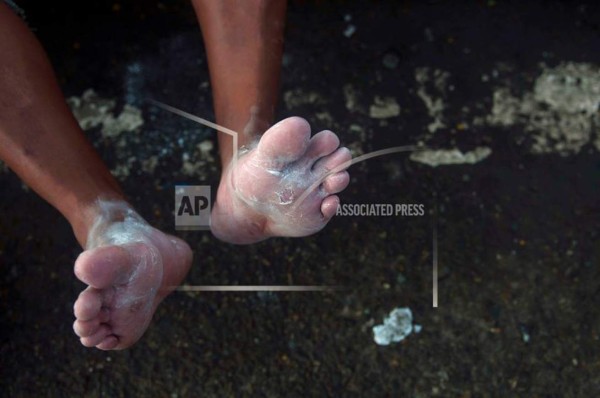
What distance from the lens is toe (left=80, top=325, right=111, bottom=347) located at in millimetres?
1174

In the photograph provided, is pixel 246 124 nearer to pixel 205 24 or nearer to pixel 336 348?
pixel 205 24

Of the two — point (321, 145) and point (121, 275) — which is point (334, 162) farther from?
point (121, 275)

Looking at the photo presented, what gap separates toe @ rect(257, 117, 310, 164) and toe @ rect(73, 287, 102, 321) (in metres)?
0.39

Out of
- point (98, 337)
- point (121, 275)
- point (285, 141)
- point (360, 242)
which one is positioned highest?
point (285, 141)

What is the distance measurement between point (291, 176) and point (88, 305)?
43 centimetres

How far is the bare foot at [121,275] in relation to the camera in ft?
3.68

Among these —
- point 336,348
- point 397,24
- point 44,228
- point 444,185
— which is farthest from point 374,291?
point 44,228

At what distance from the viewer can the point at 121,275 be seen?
116 cm

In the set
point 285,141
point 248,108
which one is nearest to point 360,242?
point 248,108

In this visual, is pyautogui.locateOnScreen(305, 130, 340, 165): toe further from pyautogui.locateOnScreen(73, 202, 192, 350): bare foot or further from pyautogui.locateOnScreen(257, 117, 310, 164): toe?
pyautogui.locateOnScreen(73, 202, 192, 350): bare foot

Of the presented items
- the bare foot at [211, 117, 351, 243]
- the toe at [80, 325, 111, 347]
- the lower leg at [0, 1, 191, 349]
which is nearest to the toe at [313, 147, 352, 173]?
the bare foot at [211, 117, 351, 243]

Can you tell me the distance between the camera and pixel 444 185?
1786 mm

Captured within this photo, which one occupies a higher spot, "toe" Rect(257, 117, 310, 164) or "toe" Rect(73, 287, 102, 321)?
"toe" Rect(257, 117, 310, 164)

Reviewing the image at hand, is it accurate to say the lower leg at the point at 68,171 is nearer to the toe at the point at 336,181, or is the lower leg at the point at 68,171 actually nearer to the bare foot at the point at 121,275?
the bare foot at the point at 121,275
